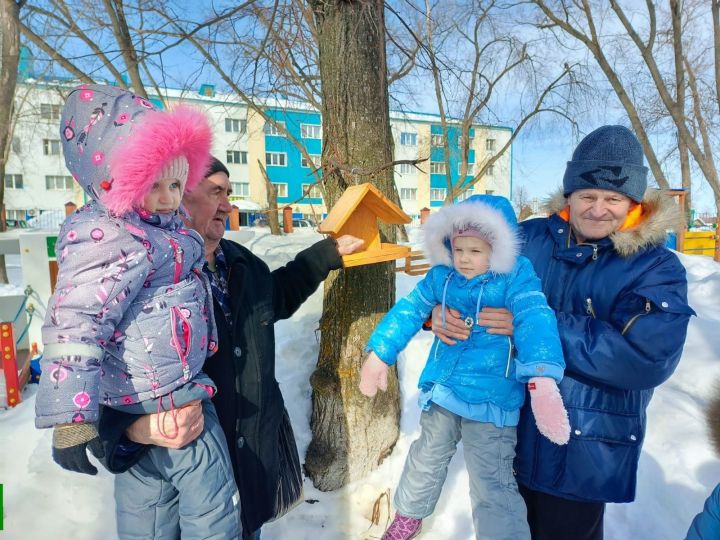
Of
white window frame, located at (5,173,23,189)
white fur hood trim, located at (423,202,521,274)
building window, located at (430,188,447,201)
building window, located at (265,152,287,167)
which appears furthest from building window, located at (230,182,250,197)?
white fur hood trim, located at (423,202,521,274)

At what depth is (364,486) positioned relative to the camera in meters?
2.78

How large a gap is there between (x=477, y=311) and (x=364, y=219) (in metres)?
0.73

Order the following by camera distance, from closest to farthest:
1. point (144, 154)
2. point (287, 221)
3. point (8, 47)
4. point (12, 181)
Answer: point (144, 154)
point (8, 47)
point (287, 221)
point (12, 181)

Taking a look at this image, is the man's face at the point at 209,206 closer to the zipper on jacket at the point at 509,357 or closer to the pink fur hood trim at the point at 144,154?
the pink fur hood trim at the point at 144,154

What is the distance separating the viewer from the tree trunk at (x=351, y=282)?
2.56 m

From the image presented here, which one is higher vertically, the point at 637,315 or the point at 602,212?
the point at 602,212

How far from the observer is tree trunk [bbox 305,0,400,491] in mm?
2561

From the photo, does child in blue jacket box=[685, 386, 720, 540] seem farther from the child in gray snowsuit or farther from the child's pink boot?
the child in gray snowsuit

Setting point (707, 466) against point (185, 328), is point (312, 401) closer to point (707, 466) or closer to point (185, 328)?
point (185, 328)

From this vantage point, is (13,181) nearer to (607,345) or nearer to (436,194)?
(436,194)

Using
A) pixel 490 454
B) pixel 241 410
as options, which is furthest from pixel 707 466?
pixel 241 410

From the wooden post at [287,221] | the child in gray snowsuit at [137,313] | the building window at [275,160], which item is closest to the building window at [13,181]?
the building window at [275,160]

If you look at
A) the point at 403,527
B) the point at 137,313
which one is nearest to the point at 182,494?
the point at 137,313

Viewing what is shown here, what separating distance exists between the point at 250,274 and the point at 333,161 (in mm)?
957
